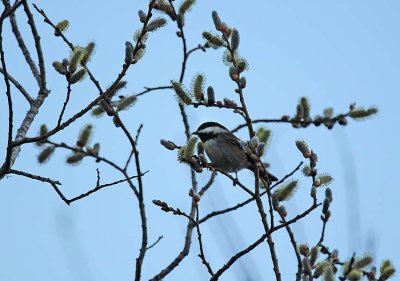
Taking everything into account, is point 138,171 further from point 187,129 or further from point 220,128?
point 220,128

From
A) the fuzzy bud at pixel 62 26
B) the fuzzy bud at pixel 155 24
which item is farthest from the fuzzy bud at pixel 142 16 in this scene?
the fuzzy bud at pixel 62 26

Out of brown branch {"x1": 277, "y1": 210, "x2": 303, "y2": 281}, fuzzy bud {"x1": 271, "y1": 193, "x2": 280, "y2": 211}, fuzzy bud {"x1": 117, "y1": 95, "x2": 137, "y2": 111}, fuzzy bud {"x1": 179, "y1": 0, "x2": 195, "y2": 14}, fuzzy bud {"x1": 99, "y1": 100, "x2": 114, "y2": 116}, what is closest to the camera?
brown branch {"x1": 277, "y1": 210, "x2": 303, "y2": 281}

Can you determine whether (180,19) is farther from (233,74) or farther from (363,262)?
(363,262)

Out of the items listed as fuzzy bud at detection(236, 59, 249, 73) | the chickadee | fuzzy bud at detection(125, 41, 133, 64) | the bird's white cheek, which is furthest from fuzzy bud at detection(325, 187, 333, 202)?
the bird's white cheek

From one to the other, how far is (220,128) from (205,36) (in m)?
4.18

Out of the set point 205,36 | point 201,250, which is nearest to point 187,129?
point 205,36

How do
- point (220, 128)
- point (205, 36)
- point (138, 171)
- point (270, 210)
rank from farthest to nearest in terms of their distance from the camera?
1. point (220, 128)
2. point (205, 36)
3. point (138, 171)
4. point (270, 210)

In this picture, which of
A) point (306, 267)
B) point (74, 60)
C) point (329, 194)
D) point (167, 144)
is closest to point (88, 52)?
point (74, 60)

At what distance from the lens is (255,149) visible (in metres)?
4.39

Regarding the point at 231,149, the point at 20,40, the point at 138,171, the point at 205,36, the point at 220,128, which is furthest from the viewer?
the point at 220,128

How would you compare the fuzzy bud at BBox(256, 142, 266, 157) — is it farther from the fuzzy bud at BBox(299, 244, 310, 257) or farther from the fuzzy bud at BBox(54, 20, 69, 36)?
the fuzzy bud at BBox(54, 20, 69, 36)

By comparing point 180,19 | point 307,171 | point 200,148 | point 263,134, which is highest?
point 180,19

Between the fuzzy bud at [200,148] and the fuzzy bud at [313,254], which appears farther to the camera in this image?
the fuzzy bud at [200,148]

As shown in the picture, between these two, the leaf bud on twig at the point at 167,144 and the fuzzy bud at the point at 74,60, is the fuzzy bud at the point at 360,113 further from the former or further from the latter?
the fuzzy bud at the point at 74,60
